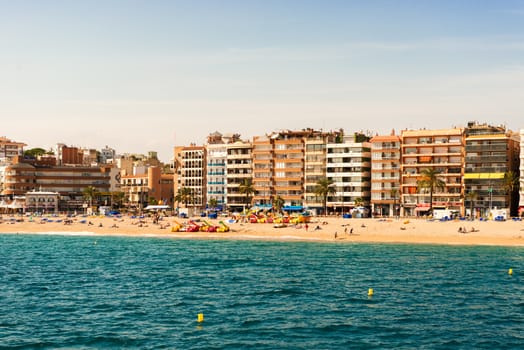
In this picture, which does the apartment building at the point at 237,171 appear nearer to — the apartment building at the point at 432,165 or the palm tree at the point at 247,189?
the palm tree at the point at 247,189

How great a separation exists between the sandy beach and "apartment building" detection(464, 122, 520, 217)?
24565mm

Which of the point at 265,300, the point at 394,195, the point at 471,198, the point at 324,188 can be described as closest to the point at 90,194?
the point at 324,188

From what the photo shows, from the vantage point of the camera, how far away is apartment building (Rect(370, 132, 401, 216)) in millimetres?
151875

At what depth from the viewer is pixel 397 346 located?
36656 millimetres

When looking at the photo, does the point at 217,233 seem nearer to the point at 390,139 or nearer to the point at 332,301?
the point at 390,139

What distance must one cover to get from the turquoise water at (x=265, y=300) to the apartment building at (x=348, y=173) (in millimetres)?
73276

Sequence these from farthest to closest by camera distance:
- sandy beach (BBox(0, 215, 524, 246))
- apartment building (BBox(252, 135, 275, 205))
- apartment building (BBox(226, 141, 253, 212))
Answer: apartment building (BBox(226, 141, 253, 212)), apartment building (BBox(252, 135, 275, 205)), sandy beach (BBox(0, 215, 524, 246))

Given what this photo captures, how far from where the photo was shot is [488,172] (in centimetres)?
14100

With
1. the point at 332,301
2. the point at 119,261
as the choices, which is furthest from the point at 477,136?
the point at 332,301

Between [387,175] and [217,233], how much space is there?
53.3 meters

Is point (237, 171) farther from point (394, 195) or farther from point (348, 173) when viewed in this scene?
point (394, 195)

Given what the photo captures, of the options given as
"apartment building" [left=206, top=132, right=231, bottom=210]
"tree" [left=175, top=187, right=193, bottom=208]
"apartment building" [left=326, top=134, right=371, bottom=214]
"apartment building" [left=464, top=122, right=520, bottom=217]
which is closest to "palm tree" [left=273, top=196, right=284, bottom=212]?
"apartment building" [left=326, top=134, right=371, bottom=214]

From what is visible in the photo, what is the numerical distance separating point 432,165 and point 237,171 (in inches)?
2041

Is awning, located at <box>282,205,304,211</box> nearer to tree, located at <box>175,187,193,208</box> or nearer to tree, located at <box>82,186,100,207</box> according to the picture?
tree, located at <box>175,187,193,208</box>
